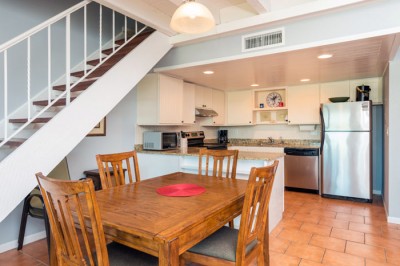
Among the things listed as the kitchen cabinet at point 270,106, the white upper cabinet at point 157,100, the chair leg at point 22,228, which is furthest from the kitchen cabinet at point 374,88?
the chair leg at point 22,228

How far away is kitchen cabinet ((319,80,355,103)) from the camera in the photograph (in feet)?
16.1

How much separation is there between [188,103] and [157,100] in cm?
90

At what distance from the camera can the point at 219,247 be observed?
168 centimetres

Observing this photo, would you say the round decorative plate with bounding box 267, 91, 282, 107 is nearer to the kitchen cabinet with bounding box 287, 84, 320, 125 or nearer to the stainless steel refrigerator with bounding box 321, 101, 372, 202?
the kitchen cabinet with bounding box 287, 84, 320, 125

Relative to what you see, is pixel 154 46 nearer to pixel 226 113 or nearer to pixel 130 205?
pixel 130 205

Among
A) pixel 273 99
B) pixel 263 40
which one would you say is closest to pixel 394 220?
pixel 263 40

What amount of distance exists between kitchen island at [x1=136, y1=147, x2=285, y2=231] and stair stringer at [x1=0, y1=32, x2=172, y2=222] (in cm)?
129

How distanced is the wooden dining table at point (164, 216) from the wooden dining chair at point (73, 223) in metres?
0.12

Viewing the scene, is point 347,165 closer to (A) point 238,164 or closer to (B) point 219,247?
(A) point 238,164

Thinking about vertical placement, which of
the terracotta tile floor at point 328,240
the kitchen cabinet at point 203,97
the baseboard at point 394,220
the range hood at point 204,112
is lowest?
the terracotta tile floor at point 328,240

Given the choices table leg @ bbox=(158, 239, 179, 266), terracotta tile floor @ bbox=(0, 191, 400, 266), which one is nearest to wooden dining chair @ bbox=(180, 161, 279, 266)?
table leg @ bbox=(158, 239, 179, 266)

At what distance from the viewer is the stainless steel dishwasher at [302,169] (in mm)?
4809

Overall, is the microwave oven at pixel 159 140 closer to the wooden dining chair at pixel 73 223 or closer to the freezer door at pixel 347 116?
the wooden dining chair at pixel 73 223

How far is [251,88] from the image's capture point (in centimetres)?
577
